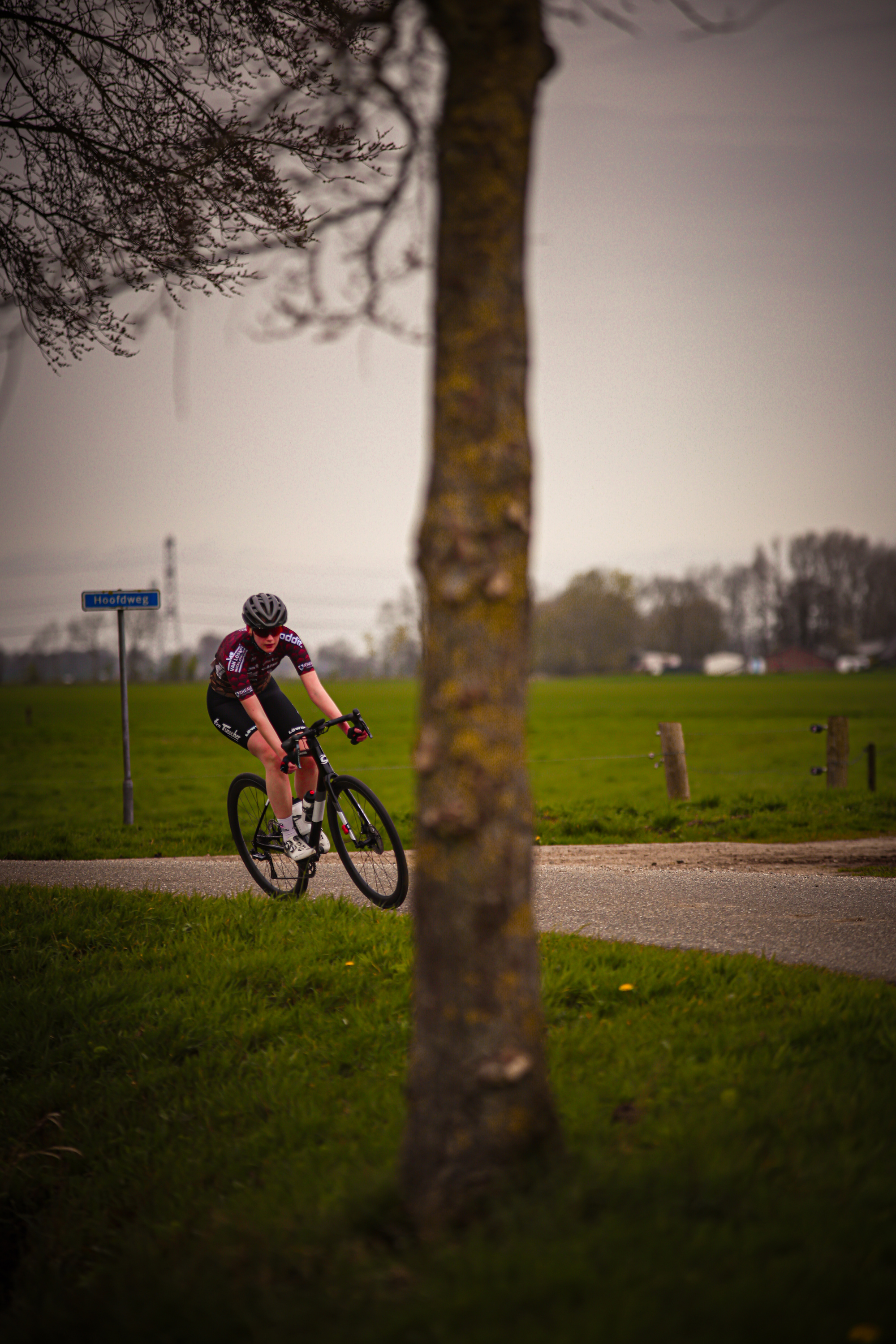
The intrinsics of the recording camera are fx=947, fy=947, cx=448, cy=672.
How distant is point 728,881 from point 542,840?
3497mm

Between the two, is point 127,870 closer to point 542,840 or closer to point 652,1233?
point 542,840

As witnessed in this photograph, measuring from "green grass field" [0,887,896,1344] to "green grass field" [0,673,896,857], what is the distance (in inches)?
205

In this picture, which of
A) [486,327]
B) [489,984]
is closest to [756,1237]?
[489,984]

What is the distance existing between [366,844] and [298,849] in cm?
56

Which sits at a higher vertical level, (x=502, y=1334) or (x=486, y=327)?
(x=486, y=327)

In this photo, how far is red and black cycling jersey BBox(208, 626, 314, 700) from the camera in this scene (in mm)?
6496

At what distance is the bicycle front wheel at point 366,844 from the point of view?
20.6 feet

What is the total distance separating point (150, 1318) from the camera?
2557 millimetres

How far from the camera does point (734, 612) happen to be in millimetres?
126812

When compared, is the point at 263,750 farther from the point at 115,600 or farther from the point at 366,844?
the point at 115,600

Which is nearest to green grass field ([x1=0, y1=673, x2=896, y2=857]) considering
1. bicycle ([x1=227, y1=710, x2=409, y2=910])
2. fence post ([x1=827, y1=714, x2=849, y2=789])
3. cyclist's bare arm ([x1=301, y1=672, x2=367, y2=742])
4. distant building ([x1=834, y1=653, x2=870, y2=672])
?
fence post ([x1=827, y1=714, x2=849, y2=789])

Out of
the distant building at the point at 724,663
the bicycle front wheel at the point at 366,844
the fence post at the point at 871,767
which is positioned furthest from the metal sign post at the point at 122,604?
the distant building at the point at 724,663

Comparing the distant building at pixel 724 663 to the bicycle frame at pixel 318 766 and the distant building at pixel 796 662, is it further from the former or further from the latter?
the bicycle frame at pixel 318 766

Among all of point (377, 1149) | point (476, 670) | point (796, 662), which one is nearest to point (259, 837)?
point (377, 1149)
